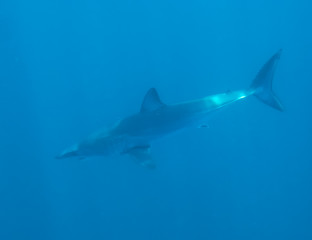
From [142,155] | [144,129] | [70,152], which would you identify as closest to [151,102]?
[144,129]

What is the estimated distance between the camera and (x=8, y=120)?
15.7 meters

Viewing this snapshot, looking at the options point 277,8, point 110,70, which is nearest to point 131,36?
point 110,70

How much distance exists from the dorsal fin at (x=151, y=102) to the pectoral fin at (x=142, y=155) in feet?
2.34

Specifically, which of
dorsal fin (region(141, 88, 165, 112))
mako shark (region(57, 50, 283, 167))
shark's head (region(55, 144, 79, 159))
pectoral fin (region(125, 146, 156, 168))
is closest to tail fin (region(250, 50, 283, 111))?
mako shark (region(57, 50, 283, 167))

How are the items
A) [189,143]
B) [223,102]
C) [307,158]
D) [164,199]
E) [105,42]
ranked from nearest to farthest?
[223,102]
[164,199]
[189,143]
[307,158]
[105,42]

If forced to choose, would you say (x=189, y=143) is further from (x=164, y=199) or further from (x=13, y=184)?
(x=13, y=184)

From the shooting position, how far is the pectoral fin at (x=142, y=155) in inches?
234

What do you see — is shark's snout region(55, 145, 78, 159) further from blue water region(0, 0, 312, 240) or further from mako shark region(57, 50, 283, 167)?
blue water region(0, 0, 312, 240)

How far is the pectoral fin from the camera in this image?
19.5 feet

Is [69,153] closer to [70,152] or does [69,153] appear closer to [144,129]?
[70,152]

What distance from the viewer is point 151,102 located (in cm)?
599

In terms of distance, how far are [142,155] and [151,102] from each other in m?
0.96

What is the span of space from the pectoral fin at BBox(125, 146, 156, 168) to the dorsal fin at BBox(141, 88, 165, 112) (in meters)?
0.71

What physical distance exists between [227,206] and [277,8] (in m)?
15.1
